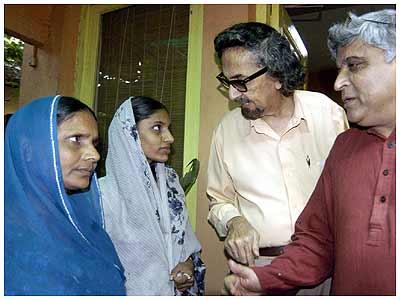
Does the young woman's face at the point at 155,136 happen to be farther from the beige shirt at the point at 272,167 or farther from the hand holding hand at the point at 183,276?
the hand holding hand at the point at 183,276

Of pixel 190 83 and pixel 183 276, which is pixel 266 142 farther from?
pixel 190 83

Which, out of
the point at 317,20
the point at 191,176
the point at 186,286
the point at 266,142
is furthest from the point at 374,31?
the point at 317,20

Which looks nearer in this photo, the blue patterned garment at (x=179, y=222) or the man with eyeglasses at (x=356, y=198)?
the man with eyeglasses at (x=356, y=198)

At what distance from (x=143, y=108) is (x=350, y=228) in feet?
4.87

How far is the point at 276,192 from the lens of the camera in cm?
207

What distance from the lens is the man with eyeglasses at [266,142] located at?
204 centimetres

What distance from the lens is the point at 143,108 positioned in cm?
265

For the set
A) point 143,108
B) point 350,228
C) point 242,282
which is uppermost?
point 143,108

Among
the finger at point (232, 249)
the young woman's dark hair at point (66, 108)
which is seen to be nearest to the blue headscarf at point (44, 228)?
the young woman's dark hair at point (66, 108)

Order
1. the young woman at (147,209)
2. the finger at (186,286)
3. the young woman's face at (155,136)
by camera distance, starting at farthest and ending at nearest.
Answer: 1. the young woman's face at (155,136)
2. the finger at (186,286)
3. the young woman at (147,209)

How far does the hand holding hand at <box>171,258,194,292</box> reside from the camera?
2.33 m

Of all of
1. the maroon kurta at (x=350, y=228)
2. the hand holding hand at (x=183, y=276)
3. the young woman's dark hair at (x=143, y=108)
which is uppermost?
the young woman's dark hair at (x=143, y=108)

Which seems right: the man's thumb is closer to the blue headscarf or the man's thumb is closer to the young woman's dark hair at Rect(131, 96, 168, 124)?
the blue headscarf

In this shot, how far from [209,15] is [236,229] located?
168 cm
